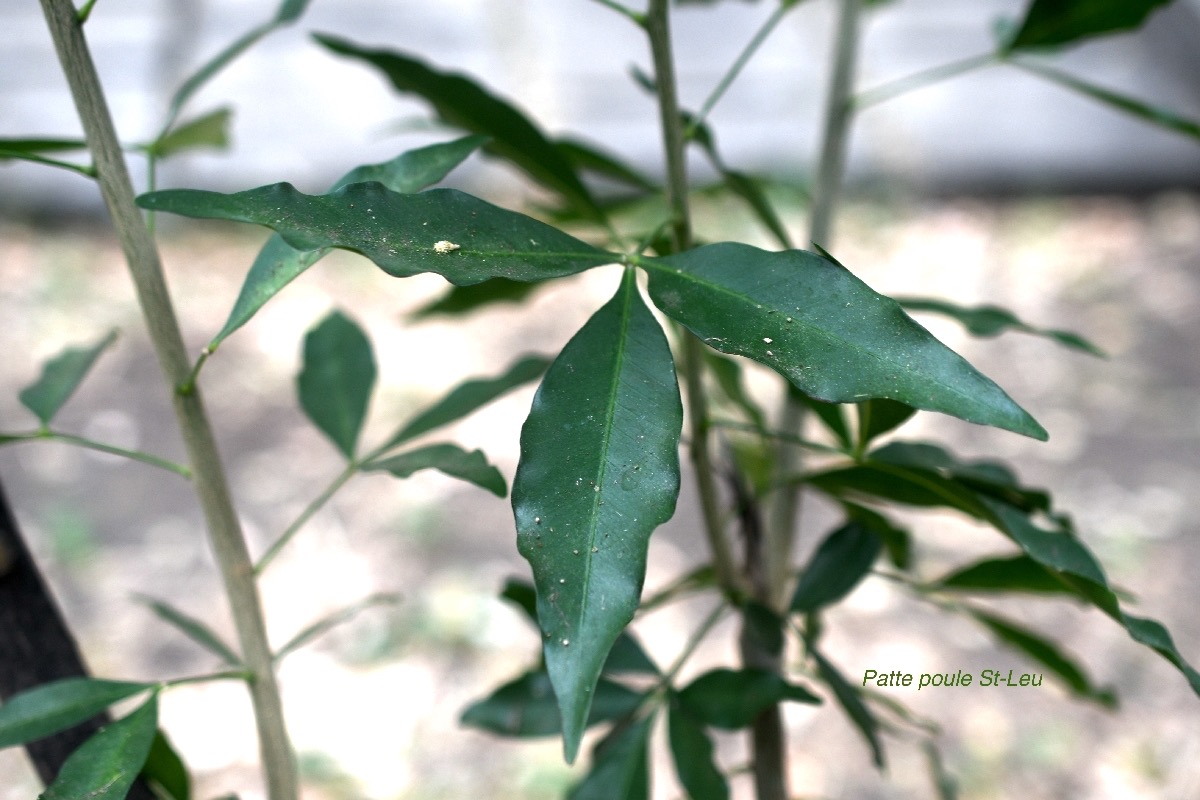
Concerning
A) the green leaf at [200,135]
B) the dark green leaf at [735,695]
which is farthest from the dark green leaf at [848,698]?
the green leaf at [200,135]

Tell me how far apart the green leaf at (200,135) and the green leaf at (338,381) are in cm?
11

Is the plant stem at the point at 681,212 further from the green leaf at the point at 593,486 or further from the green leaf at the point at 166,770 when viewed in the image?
the green leaf at the point at 166,770

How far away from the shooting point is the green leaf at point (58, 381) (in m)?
0.47

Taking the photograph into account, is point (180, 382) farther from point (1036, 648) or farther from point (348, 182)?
point (1036, 648)

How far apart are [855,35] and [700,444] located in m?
0.30

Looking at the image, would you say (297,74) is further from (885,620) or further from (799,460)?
(799,460)

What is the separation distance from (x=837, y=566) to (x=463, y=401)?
0.63ft

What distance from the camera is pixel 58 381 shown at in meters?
0.49

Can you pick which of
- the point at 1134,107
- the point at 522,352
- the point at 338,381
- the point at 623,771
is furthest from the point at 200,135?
the point at 522,352

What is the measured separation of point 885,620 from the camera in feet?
4.82

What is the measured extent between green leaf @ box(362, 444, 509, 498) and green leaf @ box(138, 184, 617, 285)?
76 mm

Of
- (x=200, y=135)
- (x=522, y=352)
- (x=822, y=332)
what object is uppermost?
(x=522, y=352)

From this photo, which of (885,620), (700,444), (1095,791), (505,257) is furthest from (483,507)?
(505,257)

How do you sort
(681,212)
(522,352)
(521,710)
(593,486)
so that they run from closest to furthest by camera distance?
1. (593,486)
2. (681,212)
3. (521,710)
4. (522,352)
